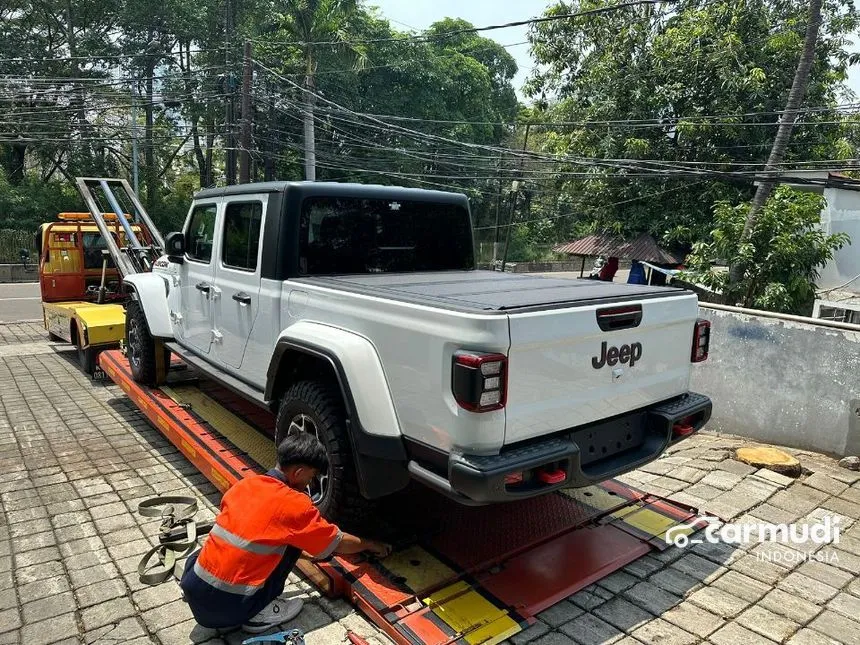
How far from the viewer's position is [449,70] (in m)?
33.4

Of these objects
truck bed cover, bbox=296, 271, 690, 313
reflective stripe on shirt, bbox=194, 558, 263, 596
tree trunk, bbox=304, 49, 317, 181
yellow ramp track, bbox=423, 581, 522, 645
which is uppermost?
tree trunk, bbox=304, 49, 317, 181

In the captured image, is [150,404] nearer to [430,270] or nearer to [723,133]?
[430,270]

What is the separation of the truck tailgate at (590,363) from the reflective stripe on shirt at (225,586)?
1.28m

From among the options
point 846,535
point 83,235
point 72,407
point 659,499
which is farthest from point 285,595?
point 83,235

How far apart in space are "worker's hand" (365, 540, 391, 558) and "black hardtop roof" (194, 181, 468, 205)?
2.09 meters

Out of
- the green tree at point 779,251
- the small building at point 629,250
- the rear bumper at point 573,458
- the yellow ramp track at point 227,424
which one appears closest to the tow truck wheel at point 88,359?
the yellow ramp track at point 227,424

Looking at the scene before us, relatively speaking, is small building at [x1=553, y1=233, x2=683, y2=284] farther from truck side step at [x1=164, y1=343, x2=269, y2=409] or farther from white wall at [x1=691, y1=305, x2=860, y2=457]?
truck side step at [x1=164, y1=343, x2=269, y2=409]

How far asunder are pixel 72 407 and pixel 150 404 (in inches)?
73.9

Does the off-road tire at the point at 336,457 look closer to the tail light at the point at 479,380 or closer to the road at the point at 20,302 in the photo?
the tail light at the point at 479,380

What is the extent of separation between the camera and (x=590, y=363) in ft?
9.77

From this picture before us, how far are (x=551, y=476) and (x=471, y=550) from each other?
0.98m

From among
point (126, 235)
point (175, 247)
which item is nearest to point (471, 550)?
point (175, 247)

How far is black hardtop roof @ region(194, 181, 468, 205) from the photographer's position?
152 inches

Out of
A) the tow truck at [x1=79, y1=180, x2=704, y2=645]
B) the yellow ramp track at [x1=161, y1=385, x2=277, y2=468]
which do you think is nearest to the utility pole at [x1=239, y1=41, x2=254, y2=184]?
the yellow ramp track at [x1=161, y1=385, x2=277, y2=468]
